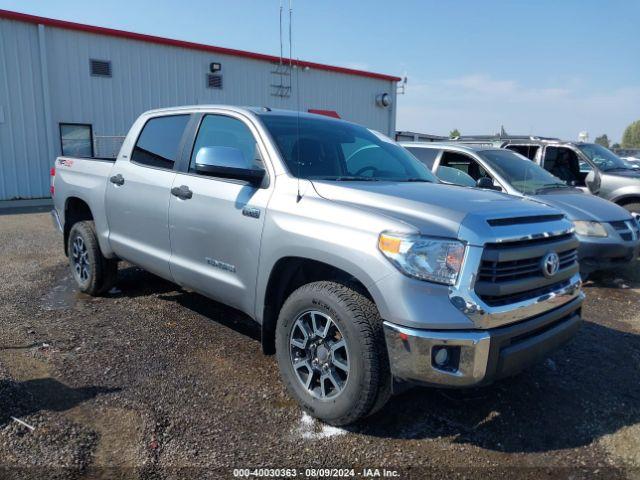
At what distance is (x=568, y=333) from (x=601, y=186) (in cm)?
602

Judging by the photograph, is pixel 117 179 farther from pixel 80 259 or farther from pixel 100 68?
pixel 100 68

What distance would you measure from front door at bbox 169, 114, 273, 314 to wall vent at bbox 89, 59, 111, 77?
1291 cm

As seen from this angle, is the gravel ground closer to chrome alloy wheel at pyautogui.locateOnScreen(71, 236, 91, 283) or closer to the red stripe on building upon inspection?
chrome alloy wheel at pyautogui.locateOnScreen(71, 236, 91, 283)

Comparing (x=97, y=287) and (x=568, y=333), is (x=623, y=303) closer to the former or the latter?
(x=568, y=333)

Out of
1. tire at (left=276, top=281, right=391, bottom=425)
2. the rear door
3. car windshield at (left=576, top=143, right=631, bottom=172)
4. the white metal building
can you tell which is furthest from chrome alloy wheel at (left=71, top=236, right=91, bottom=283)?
the white metal building

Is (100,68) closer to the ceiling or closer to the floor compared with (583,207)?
closer to the ceiling

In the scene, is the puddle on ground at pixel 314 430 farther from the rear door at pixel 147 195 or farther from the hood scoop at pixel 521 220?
the rear door at pixel 147 195

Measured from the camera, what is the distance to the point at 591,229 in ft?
20.3

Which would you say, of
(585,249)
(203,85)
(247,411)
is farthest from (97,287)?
(203,85)

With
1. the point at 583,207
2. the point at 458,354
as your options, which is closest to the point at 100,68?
the point at 583,207

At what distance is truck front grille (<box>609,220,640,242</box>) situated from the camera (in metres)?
6.25

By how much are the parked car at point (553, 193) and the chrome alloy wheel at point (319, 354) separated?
9.44 feet

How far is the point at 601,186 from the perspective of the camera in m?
8.22

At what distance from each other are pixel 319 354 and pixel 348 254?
0.68 metres
